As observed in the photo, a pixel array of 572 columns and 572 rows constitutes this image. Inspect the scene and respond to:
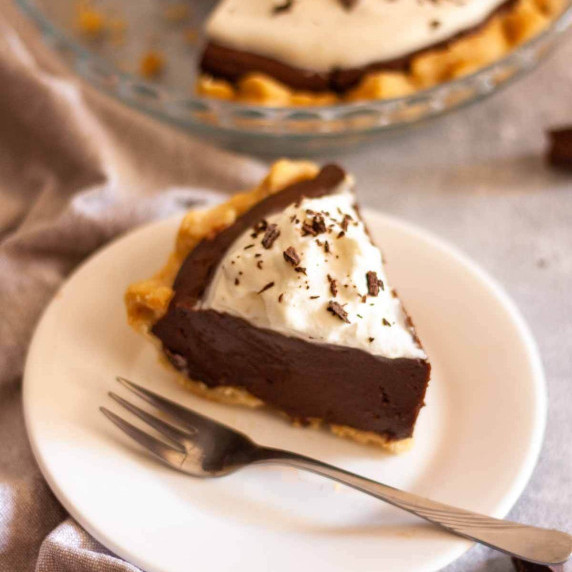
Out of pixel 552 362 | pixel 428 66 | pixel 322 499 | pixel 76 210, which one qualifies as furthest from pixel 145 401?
pixel 428 66

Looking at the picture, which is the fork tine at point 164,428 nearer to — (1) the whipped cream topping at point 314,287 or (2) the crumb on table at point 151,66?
(1) the whipped cream topping at point 314,287

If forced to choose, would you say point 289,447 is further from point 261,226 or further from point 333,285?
point 261,226

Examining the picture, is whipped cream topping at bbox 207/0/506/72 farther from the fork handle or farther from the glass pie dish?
the fork handle

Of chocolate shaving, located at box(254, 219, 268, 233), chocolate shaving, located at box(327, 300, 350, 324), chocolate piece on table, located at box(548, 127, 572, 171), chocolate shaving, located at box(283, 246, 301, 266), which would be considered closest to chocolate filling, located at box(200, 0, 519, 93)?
chocolate piece on table, located at box(548, 127, 572, 171)

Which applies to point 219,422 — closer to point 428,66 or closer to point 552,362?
point 552,362

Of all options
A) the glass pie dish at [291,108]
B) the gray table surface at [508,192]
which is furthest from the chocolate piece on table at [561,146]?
the glass pie dish at [291,108]

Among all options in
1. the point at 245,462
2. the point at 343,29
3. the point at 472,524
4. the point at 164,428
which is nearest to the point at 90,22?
the point at 343,29
